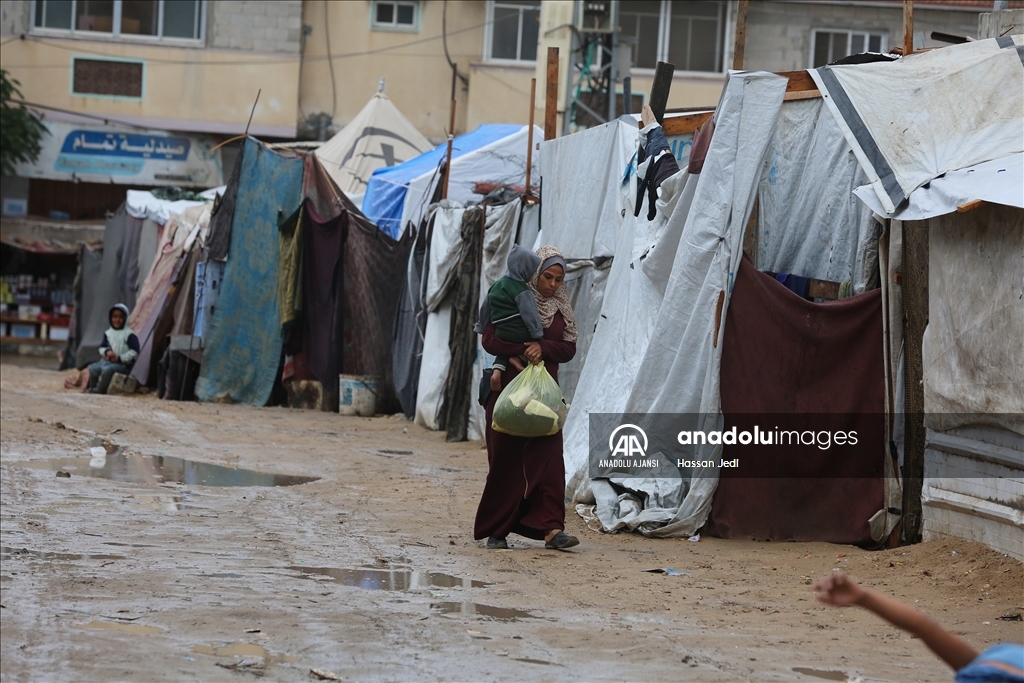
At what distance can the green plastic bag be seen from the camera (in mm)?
6457

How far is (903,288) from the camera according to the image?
6750 mm

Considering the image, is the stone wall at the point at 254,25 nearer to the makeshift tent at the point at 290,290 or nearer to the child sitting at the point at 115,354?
the child sitting at the point at 115,354

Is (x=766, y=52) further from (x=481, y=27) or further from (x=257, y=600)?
(x=257, y=600)

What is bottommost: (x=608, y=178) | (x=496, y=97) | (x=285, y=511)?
(x=285, y=511)

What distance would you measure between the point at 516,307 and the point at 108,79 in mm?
20688

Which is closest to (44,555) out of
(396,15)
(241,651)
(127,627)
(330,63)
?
(127,627)

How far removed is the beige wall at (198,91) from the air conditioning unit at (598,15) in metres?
8.27

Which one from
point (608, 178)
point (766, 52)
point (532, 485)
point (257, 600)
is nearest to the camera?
point (257, 600)

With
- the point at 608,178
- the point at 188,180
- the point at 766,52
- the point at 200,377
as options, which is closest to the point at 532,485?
the point at 608,178

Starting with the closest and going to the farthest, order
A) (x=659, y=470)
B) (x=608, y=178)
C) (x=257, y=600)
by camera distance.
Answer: (x=257, y=600) → (x=659, y=470) → (x=608, y=178)

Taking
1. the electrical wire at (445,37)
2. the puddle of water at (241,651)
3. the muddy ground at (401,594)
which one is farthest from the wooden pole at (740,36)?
the electrical wire at (445,37)

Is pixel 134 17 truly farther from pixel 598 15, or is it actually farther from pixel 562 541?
pixel 562 541

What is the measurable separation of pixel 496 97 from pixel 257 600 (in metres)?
21.8

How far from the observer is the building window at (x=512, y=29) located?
1025 inches
